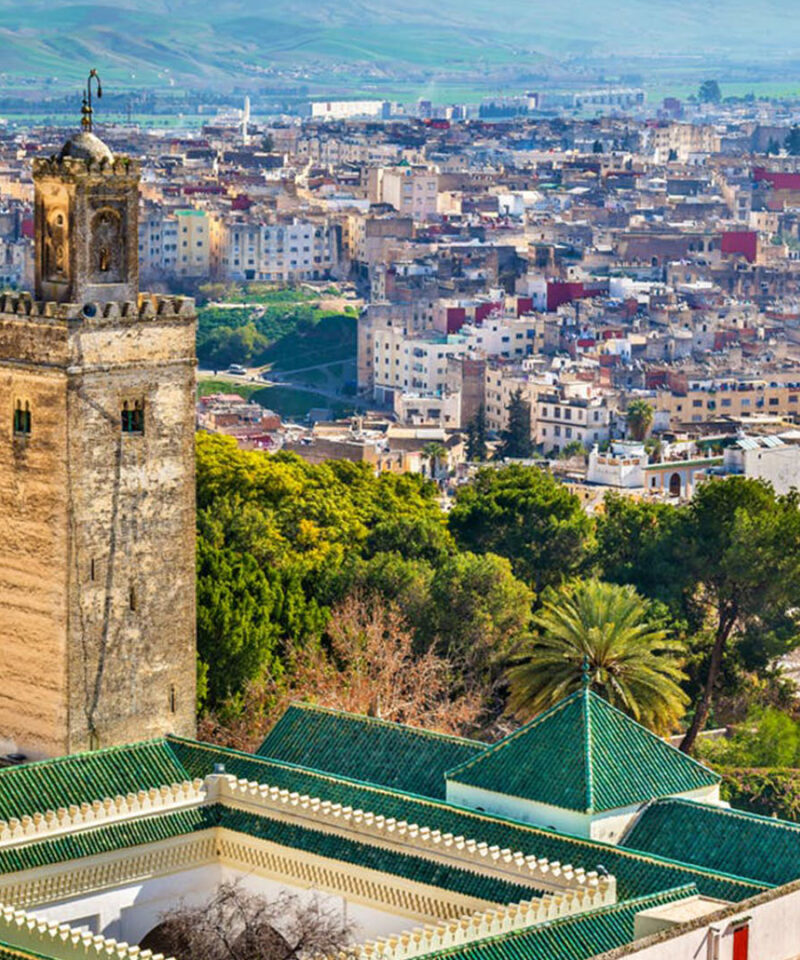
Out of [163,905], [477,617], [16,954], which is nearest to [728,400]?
[477,617]

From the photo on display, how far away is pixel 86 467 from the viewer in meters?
34.6

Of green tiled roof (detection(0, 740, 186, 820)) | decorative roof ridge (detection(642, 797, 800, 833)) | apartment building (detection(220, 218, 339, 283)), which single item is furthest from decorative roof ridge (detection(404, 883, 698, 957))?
apartment building (detection(220, 218, 339, 283))

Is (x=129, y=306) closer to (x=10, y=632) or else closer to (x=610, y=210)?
(x=10, y=632)

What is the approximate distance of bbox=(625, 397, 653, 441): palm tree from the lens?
101 metres

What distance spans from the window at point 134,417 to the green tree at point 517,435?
2543 inches

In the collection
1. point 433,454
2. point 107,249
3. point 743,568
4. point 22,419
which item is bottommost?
point 433,454

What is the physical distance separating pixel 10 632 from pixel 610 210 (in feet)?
505

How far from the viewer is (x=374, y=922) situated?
30984 millimetres

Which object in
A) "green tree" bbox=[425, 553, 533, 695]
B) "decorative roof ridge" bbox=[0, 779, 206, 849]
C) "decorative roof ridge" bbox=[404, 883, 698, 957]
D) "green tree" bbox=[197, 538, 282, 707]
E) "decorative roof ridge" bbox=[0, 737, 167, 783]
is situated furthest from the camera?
"green tree" bbox=[425, 553, 533, 695]

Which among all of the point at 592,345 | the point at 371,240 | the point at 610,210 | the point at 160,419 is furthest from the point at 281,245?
the point at 160,419

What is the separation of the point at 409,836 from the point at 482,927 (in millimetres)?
3513

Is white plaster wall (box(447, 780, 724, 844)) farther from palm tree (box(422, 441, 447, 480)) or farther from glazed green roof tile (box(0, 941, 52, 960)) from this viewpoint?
palm tree (box(422, 441, 447, 480))

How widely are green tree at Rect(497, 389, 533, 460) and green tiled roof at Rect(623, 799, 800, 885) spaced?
67.8 m

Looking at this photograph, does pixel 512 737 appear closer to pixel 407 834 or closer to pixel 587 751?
pixel 587 751
